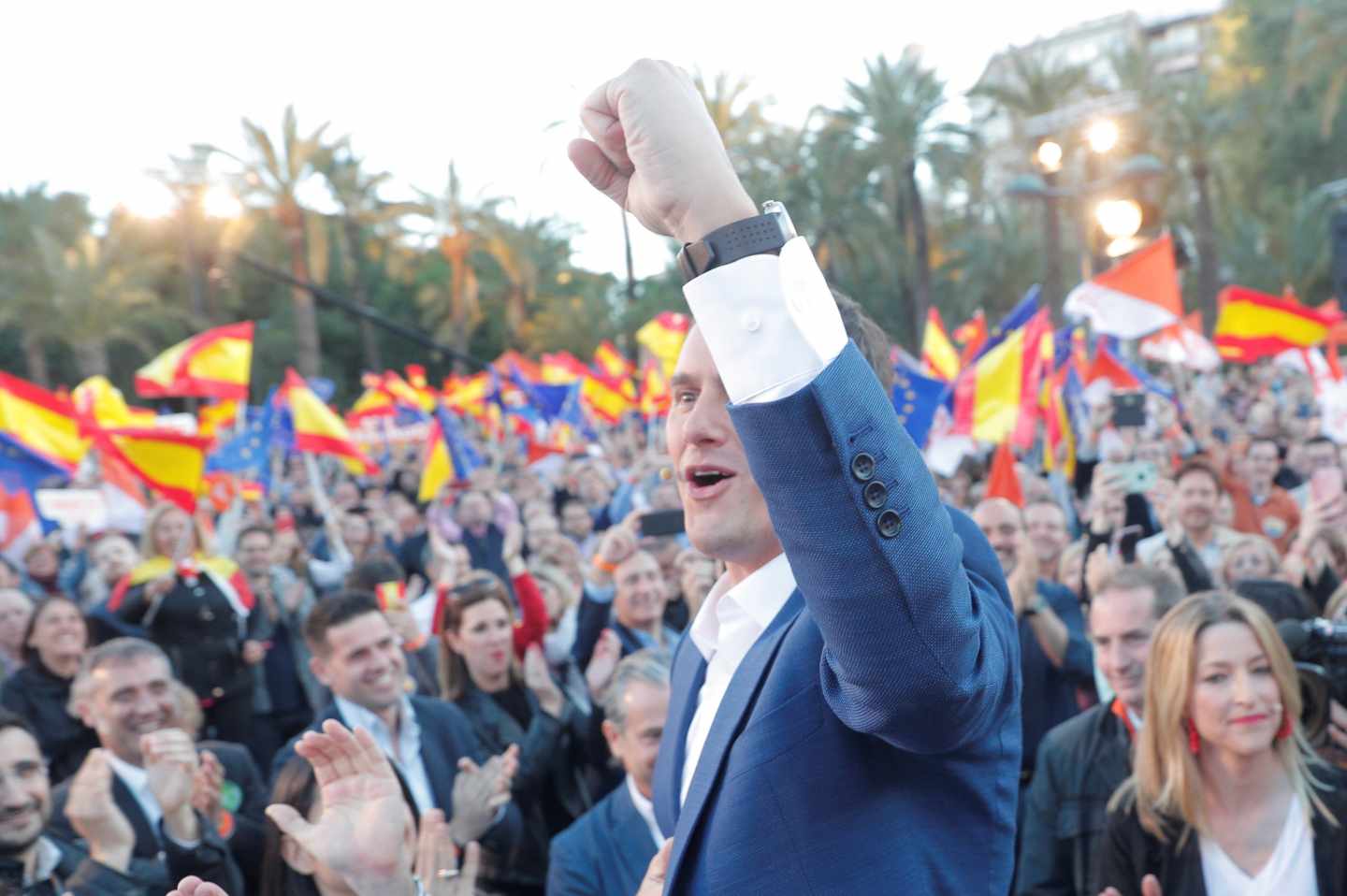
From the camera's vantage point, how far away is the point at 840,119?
30.6m

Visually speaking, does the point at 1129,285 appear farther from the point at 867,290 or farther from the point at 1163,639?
the point at 867,290

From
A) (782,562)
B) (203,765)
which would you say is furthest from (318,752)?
(203,765)

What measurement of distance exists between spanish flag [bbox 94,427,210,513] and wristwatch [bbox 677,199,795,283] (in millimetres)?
7647

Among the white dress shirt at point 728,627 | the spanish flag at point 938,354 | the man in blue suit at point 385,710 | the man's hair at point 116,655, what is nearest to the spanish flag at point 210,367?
the spanish flag at point 938,354

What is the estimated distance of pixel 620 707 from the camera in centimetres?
399

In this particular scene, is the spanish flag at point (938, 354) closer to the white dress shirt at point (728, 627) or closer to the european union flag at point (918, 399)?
the european union flag at point (918, 399)

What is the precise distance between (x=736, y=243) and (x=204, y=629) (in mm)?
6252

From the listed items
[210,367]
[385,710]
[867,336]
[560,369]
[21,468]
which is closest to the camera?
[867,336]

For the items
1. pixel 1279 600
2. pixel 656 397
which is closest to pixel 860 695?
pixel 1279 600

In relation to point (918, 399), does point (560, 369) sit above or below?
above

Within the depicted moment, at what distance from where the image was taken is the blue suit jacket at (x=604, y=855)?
3.69 meters

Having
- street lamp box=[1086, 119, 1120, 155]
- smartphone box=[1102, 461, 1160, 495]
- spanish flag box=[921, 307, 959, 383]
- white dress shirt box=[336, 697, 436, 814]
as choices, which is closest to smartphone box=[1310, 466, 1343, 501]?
smartphone box=[1102, 461, 1160, 495]

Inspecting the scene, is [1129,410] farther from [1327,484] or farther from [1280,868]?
[1280,868]

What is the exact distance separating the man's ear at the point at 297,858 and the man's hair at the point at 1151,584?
7.80 ft
